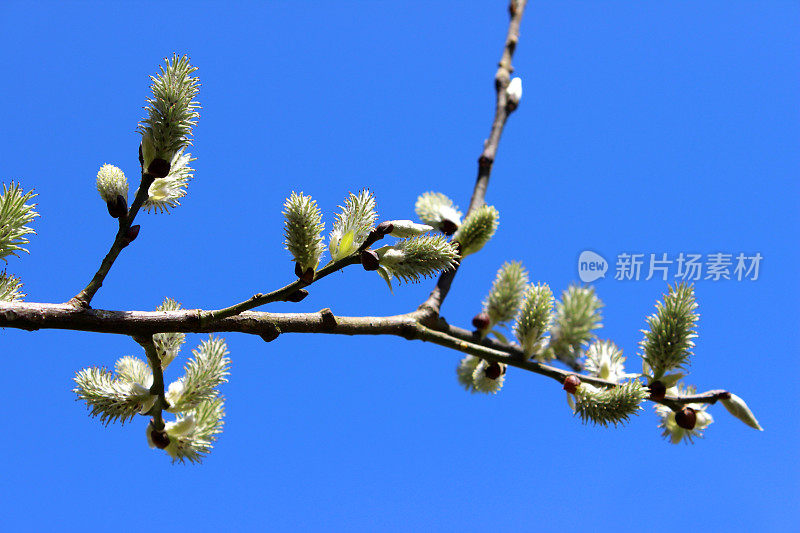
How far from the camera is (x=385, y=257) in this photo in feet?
5.43

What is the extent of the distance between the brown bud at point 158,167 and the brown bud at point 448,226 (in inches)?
38.0

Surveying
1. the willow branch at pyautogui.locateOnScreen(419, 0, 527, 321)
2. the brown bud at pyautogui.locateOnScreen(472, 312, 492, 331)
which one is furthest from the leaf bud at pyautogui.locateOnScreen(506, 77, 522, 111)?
the brown bud at pyautogui.locateOnScreen(472, 312, 492, 331)

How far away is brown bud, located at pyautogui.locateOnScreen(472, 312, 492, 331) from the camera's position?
209cm

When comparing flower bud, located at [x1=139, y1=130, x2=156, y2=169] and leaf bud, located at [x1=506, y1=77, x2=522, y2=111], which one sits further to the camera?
leaf bud, located at [x1=506, y1=77, x2=522, y2=111]

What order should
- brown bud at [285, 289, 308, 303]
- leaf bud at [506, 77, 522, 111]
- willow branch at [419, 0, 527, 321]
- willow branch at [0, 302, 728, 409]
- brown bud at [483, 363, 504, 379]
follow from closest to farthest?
1. willow branch at [0, 302, 728, 409]
2. brown bud at [285, 289, 308, 303]
3. willow branch at [419, 0, 527, 321]
4. brown bud at [483, 363, 504, 379]
5. leaf bud at [506, 77, 522, 111]

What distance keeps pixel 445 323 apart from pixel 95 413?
98 cm

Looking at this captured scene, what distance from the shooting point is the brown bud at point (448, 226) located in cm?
228

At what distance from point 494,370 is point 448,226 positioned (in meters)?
0.50

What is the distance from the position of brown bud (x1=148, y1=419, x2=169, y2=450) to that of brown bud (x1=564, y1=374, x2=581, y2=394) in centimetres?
112

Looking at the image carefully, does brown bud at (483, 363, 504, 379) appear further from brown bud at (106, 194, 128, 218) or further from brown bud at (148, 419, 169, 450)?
brown bud at (106, 194, 128, 218)

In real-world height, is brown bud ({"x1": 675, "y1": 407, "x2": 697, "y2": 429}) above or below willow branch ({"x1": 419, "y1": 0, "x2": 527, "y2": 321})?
below

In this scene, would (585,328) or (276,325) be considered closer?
(276,325)

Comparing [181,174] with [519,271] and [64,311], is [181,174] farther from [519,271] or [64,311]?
[519,271]

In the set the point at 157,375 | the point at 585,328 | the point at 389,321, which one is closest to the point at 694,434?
the point at 585,328
